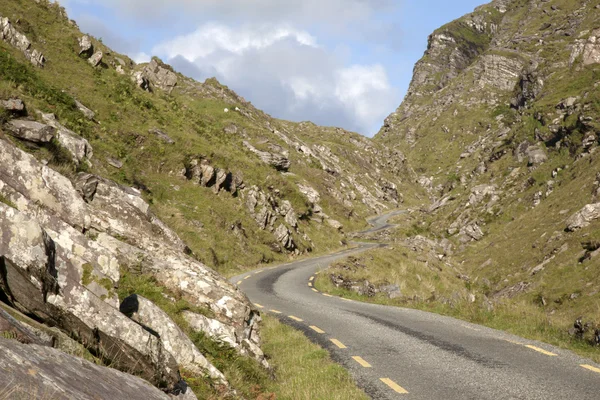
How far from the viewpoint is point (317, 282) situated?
81.7 ft

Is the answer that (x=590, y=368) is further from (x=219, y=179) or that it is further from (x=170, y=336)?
(x=219, y=179)

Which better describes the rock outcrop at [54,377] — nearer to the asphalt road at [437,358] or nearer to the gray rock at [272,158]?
the asphalt road at [437,358]

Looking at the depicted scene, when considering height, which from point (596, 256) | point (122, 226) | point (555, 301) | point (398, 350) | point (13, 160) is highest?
point (596, 256)

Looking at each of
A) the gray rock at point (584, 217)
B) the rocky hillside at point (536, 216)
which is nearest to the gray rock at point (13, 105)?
the rocky hillside at point (536, 216)

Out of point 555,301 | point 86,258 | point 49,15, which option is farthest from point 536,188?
point 49,15

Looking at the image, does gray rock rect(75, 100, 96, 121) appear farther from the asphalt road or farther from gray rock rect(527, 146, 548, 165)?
gray rock rect(527, 146, 548, 165)

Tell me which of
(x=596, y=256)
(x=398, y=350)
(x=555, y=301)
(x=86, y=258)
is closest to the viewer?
(x=86, y=258)

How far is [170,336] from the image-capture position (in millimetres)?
6805

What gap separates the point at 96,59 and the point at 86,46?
128 centimetres

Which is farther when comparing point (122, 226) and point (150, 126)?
point (150, 126)

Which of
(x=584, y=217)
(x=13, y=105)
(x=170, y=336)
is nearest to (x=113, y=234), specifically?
(x=170, y=336)

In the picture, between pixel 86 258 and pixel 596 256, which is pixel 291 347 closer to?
pixel 86 258

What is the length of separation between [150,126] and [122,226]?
26.8 metres

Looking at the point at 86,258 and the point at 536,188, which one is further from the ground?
the point at 536,188
